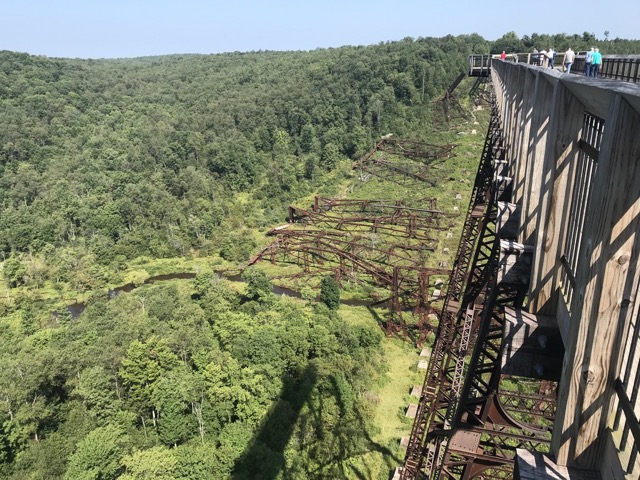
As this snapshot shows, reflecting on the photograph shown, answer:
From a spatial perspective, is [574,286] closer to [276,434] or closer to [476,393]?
[476,393]

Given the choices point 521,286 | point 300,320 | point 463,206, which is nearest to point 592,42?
point 463,206

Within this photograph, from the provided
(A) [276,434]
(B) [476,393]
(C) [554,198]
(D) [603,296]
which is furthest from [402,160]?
(D) [603,296]

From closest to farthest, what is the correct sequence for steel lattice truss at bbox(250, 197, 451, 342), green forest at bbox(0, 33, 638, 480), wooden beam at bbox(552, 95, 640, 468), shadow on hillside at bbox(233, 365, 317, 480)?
wooden beam at bbox(552, 95, 640, 468) < shadow on hillside at bbox(233, 365, 317, 480) < green forest at bbox(0, 33, 638, 480) < steel lattice truss at bbox(250, 197, 451, 342)

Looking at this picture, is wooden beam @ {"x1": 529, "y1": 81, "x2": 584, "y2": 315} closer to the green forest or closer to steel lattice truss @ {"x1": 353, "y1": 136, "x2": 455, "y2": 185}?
the green forest

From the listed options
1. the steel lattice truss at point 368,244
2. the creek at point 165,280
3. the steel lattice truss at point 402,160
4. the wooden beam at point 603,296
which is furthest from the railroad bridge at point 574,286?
the steel lattice truss at point 402,160

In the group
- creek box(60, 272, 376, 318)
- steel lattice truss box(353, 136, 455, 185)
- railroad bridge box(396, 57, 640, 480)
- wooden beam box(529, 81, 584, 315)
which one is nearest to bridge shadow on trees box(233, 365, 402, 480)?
creek box(60, 272, 376, 318)

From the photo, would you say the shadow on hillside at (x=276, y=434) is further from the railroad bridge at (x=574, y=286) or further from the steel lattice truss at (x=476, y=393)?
the railroad bridge at (x=574, y=286)
